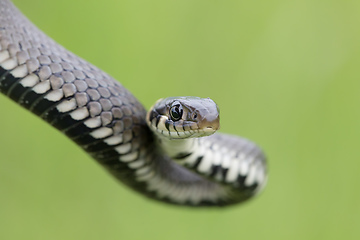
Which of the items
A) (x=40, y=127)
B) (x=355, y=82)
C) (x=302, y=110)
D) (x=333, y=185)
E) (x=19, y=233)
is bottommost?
(x=19, y=233)

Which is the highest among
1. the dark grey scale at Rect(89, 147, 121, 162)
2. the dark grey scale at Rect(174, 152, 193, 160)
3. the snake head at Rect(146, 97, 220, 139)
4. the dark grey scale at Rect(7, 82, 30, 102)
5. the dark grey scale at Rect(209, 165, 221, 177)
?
the snake head at Rect(146, 97, 220, 139)

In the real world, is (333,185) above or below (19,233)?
above

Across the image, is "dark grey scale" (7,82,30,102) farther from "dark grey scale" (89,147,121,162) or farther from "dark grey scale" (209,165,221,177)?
"dark grey scale" (209,165,221,177)

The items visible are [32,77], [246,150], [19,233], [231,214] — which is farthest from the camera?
[231,214]

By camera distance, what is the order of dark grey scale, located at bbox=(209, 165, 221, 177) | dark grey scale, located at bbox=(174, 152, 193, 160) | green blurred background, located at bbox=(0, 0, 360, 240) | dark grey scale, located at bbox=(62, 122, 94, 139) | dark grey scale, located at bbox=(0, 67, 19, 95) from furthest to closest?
green blurred background, located at bbox=(0, 0, 360, 240) < dark grey scale, located at bbox=(209, 165, 221, 177) < dark grey scale, located at bbox=(174, 152, 193, 160) < dark grey scale, located at bbox=(62, 122, 94, 139) < dark grey scale, located at bbox=(0, 67, 19, 95)

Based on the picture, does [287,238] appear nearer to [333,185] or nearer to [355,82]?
[333,185]

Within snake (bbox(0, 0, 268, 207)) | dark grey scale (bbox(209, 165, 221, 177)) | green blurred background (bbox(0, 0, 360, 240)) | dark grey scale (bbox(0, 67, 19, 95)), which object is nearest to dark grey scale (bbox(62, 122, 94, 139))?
snake (bbox(0, 0, 268, 207))

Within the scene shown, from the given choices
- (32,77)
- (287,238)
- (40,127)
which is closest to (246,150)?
(32,77)

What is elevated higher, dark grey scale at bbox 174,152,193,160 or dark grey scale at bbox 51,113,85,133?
dark grey scale at bbox 174,152,193,160
